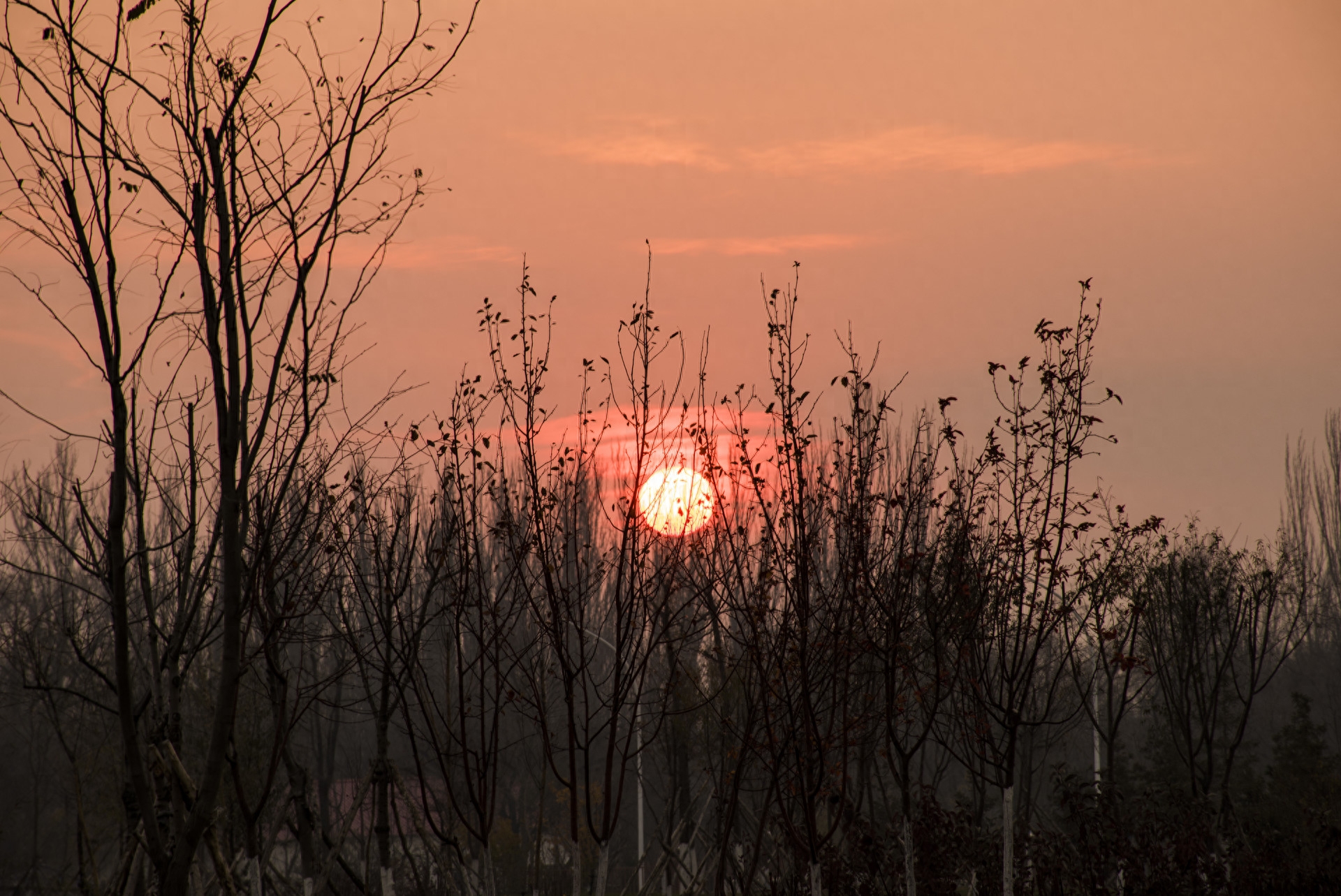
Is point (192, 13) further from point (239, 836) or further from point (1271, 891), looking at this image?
point (239, 836)

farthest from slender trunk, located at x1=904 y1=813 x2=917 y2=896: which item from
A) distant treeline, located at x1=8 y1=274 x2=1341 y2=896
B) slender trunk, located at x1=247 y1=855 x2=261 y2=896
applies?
slender trunk, located at x1=247 y1=855 x2=261 y2=896

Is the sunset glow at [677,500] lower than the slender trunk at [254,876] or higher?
higher

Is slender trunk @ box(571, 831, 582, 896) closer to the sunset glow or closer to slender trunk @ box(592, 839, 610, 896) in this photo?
slender trunk @ box(592, 839, 610, 896)

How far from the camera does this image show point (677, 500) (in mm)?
7469

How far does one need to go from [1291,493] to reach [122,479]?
4569 centimetres

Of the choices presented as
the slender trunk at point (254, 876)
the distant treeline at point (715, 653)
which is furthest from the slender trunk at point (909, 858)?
the slender trunk at point (254, 876)

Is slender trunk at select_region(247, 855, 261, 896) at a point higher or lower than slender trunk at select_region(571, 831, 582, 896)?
lower

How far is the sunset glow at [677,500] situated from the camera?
274 inches

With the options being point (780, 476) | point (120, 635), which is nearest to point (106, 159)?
point (120, 635)

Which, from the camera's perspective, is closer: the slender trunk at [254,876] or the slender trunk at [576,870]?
the slender trunk at [576,870]

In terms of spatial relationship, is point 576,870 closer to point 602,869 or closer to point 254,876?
point 602,869

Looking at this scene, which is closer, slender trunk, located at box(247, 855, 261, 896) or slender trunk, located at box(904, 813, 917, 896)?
slender trunk, located at box(247, 855, 261, 896)

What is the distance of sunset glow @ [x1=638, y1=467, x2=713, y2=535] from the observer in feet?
22.8

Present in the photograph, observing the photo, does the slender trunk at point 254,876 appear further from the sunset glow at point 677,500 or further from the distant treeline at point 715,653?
the sunset glow at point 677,500
